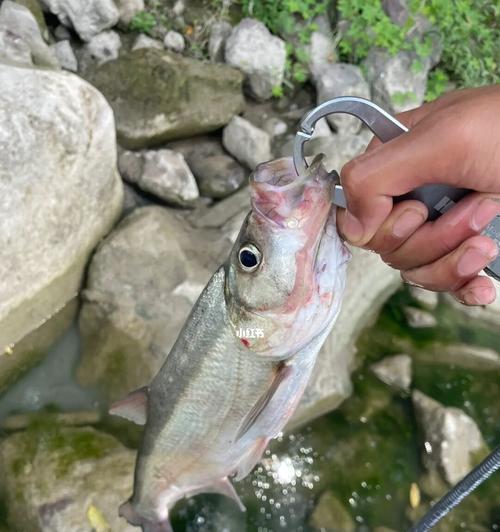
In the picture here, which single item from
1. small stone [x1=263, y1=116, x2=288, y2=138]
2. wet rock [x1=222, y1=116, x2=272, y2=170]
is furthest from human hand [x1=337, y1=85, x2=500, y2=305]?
small stone [x1=263, y1=116, x2=288, y2=138]

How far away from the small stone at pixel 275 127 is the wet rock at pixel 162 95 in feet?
1.35

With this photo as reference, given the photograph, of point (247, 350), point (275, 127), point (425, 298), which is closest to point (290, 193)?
point (247, 350)

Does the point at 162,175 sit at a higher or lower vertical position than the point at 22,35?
lower

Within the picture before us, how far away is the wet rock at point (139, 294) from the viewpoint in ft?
13.1

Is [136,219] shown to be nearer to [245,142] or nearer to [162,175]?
[162,175]

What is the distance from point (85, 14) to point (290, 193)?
404 cm

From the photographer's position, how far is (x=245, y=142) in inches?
203

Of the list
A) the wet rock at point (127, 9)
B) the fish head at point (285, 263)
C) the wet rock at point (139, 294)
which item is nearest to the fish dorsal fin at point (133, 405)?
the fish head at point (285, 263)

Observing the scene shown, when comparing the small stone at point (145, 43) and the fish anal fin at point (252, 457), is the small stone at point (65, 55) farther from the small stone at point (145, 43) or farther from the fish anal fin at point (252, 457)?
the fish anal fin at point (252, 457)

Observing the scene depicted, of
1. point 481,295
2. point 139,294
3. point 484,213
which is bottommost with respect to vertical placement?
point 139,294

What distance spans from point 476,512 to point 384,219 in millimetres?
3184

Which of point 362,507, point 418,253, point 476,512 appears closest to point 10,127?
point 418,253

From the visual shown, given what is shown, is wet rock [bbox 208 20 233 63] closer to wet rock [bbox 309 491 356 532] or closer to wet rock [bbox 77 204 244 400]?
wet rock [bbox 77 204 244 400]

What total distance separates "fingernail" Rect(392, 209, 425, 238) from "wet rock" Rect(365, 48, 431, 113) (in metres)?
4.17
